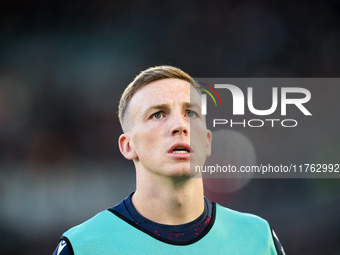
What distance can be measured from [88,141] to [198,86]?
447 centimetres

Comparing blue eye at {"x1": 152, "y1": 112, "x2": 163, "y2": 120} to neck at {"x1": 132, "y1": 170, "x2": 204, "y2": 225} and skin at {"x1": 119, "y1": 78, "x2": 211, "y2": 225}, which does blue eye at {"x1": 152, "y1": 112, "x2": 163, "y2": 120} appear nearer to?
skin at {"x1": 119, "y1": 78, "x2": 211, "y2": 225}

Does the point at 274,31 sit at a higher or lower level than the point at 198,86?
higher

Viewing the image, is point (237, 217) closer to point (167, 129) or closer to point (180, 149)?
point (180, 149)

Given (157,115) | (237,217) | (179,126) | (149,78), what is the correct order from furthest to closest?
(237,217), (149,78), (157,115), (179,126)

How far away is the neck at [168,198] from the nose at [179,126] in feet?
0.84

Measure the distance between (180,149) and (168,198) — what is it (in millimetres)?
294

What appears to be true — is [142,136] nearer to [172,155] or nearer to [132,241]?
[172,155]

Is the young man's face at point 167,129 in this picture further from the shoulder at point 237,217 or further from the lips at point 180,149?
the shoulder at point 237,217

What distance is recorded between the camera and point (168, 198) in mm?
2176

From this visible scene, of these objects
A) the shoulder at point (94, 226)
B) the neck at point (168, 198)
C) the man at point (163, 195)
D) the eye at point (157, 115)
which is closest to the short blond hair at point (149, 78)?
the man at point (163, 195)

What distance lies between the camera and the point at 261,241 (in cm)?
236

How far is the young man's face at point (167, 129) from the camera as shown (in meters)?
2.10

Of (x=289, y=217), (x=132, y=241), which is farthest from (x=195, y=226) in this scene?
(x=289, y=217)

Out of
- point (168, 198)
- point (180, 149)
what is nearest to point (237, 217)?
point (168, 198)
